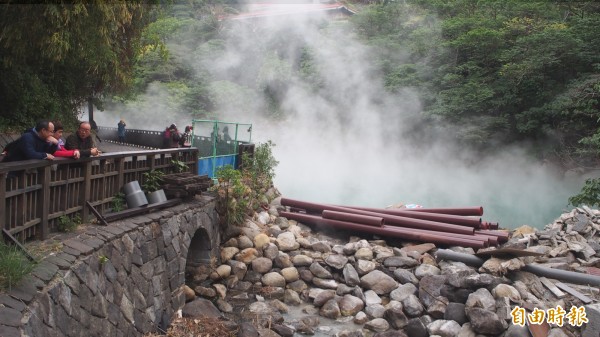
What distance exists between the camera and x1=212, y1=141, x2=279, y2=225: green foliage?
37.3 ft

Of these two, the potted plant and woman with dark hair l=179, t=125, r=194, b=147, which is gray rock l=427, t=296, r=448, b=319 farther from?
woman with dark hair l=179, t=125, r=194, b=147

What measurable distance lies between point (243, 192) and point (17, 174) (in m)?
6.87

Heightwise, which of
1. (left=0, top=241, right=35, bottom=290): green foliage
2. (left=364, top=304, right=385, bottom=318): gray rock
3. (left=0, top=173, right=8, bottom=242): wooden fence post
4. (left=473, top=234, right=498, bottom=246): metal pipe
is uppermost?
(left=0, top=173, right=8, bottom=242): wooden fence post

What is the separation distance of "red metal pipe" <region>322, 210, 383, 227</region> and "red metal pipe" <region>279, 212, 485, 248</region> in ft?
0.33

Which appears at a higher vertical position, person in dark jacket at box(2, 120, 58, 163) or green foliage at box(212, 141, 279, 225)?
person in dark jacket at box(2, 120, 58, 163)

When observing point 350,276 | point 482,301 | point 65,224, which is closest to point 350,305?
point 350,276

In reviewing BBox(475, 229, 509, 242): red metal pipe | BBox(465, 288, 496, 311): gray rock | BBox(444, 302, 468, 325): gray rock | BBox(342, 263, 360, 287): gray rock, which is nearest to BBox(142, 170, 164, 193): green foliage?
BBox(342, 263, 360, 287): gray rock

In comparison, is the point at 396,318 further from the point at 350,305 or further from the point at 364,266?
the point at 364,266

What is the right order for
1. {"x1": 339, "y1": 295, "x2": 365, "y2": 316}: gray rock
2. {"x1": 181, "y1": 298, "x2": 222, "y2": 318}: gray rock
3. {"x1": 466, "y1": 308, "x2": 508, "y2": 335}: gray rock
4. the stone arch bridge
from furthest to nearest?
{"x1": 339, "y1": 295, "x2": 365, "y2": 316}: gray rock, {"x1": 181, "y1": 298, "x2": 222, "y2": 318}: gray rock, {"x1": 466, "y1": 308, "x2": 508, "y2": 335}: gray rock, the stone arch bridge

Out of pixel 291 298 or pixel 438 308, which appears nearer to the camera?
pixel 438 308

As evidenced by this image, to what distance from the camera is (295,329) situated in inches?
360

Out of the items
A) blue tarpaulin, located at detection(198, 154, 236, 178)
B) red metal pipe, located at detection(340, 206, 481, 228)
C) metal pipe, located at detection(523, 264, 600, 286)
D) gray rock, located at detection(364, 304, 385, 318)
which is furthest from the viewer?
red metal pipe, located at detection(340, 206, 481, 228)

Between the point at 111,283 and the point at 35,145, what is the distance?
192 cm

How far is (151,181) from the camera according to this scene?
28.9ft
